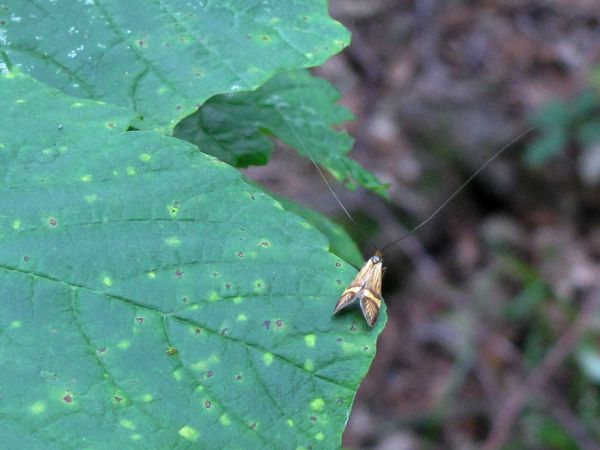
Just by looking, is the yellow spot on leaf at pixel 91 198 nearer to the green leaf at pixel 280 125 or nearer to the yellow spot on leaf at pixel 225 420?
the yellow spot on leaf at pixel 225 420

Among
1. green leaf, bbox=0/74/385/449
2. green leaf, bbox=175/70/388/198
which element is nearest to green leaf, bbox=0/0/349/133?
green leaf, bbox=0/74/385/449

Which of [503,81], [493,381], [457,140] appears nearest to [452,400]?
[493,381]

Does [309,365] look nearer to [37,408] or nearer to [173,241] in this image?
[173,241]

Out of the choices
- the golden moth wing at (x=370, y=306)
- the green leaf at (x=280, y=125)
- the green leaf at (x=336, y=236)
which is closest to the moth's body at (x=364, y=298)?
the golden moth wing at (x=370, y=306)

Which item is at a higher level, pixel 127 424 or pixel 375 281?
pixel 127 424

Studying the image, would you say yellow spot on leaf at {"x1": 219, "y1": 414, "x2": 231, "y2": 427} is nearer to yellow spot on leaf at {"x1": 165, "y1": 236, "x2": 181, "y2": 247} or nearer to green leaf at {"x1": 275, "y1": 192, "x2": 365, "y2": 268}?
yellow spot on leaf at {"x1": 165, "y1": 236, "x2": 181, "y2": 247}

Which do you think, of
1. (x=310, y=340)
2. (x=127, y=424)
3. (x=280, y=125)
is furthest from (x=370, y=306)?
(x=280, y=125)
